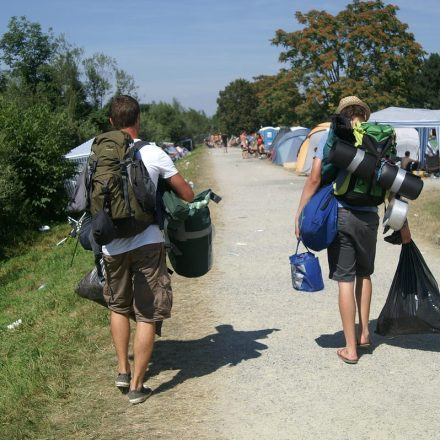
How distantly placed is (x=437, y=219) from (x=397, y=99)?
29.4m

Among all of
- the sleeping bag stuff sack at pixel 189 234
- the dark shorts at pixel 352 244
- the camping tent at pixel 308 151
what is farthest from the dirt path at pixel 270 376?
the camping tent at pixel 308 151

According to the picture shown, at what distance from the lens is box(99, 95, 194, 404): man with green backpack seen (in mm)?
3438

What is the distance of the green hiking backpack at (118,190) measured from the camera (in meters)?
3.42

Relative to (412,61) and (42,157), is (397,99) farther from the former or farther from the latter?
(42,157)

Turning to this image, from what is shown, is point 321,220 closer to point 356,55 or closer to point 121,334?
point 121,334

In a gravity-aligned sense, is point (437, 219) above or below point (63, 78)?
below

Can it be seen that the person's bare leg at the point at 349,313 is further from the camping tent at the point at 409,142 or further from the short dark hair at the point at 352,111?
the camping tent at the point at 409,142

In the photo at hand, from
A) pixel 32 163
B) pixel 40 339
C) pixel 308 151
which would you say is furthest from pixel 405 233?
pixel 308 151

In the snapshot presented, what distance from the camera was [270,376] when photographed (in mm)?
3982

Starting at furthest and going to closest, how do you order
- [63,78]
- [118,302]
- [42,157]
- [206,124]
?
[206,124] → [63,78] → [42,157] → [118,302]

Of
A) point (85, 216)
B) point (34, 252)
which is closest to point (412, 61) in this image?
point (34, 252)

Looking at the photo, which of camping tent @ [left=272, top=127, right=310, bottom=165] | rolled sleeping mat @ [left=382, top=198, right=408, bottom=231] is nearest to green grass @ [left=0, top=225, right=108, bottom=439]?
rolled sleeping mat @ [left=382, top=198, right=408, bottom=231]

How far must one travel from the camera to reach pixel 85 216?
3832 mm

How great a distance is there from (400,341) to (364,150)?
1498 millimetres
